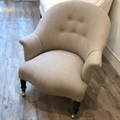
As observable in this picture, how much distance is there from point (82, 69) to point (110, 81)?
0.74m

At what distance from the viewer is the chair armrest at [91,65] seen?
5.38ft

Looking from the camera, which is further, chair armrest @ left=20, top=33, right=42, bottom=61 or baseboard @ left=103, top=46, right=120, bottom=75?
baseboard @ left=103, top=46, right=120, bottom=75

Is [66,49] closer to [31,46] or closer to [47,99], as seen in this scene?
[31,46]

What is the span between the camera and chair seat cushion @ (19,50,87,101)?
1713mm

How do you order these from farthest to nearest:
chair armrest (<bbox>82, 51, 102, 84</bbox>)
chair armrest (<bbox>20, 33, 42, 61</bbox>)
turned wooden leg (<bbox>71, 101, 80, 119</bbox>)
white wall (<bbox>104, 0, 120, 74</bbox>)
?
white wall (<bbox>104, 0, 120, 74</bbox>) → chair armrest (<bbox>20, 33, 42, 61</bbox>) → turned wooden leg (<bbox>71, 101, 80, 119</bbox>) → chair armrest (<bbox>82, 51, 102, 84</bbox>)

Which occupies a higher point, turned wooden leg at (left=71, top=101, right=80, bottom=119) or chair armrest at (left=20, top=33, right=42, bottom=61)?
chair armrest at (left=20, top=33, right=42, bottom=61)

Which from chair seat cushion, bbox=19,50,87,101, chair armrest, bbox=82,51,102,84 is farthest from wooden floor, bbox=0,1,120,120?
chair armrest, bbox=82,51,102,84

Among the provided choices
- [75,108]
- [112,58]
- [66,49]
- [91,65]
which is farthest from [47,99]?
[112,58]

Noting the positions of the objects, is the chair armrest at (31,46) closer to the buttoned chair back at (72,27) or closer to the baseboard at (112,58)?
the buttoned chair back at (72,27)

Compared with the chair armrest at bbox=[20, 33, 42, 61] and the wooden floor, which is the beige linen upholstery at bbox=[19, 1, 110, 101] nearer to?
the chair armrest at bbox=[20, 33, 42, 61]

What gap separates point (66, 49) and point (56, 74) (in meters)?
0.43

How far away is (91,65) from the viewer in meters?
1.65

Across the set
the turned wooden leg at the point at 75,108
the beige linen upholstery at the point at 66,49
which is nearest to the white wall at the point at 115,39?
the beige linen upholstery at the point at 66,49

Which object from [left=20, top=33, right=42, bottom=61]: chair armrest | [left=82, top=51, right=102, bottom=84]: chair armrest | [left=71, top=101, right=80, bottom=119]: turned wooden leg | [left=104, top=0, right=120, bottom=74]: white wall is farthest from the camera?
[left=104, top=0, right=120, bottom=74]: white wall
